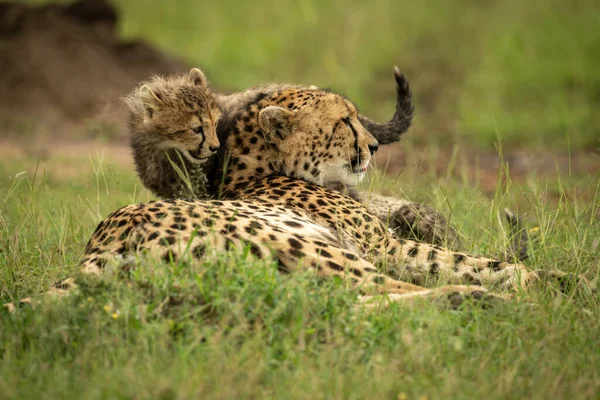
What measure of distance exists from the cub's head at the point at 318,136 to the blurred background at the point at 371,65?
174 inches

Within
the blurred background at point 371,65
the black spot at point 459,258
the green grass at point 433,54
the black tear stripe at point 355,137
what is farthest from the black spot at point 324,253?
the green grass at point 433,54

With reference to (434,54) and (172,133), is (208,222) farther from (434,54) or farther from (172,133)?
(434,54)

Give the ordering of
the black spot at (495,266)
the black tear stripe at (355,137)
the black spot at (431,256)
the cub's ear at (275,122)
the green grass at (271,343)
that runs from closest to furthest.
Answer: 1. the green grass at (271,343)
2. the black spot at (495,266)
3. the black spot at (431,256)
4. the cub's ear at (275,122)
5. the black tear stripe at (355,137)

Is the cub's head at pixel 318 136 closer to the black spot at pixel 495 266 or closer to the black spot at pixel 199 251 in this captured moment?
the black spot at pixel 495 266

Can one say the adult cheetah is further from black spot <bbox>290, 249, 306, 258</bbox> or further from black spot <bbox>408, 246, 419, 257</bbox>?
black spot <bbox>290, 249, 306, 258</bbox>

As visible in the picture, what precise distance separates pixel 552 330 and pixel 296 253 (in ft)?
3.72

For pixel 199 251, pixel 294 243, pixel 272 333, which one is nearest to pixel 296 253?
pixel 294 243

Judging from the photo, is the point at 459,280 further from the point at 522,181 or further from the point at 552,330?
the point at 522,181

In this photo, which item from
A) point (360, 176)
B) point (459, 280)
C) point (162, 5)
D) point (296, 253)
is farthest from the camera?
point (162, 5)

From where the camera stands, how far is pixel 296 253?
12.5 ft

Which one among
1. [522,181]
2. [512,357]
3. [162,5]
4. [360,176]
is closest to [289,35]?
[162,5]

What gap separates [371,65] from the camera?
524 inches

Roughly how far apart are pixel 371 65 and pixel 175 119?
8723 millimetres

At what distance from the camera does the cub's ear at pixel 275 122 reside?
15.9 feet
